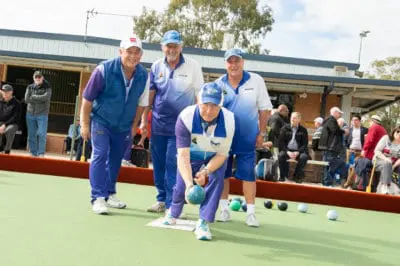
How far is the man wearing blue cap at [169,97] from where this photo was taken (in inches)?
164

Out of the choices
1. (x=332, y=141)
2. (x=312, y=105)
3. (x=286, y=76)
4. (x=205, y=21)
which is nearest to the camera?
(x=332, y=141)

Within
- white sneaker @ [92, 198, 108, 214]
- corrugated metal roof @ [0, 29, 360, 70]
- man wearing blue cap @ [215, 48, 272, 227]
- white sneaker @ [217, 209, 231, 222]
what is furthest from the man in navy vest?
corrugated metal roof @ [0, 29, 360, 70]

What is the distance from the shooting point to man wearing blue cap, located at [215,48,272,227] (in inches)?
161

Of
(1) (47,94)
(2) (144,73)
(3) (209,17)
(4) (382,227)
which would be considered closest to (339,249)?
(4) (382,227)

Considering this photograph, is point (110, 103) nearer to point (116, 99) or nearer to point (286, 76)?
point (116, 99)

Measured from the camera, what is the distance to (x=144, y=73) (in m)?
4.22

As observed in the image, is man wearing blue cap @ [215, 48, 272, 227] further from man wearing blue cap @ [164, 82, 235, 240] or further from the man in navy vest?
the man in navy vest

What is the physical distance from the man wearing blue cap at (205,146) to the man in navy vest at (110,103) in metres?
0.85

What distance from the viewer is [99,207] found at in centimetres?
392

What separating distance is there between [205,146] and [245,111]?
0.71m

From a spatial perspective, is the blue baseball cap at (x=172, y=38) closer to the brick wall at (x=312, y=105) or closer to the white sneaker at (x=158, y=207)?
the white sneaker at (x=158, y=207)

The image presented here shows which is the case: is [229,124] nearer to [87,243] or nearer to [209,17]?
[87,243]

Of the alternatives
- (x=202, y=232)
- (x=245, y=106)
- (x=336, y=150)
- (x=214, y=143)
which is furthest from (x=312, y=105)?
(x=202, y=232)

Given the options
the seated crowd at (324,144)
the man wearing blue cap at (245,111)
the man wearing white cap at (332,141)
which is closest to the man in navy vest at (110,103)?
the man wearing blue cap at (245,111)
